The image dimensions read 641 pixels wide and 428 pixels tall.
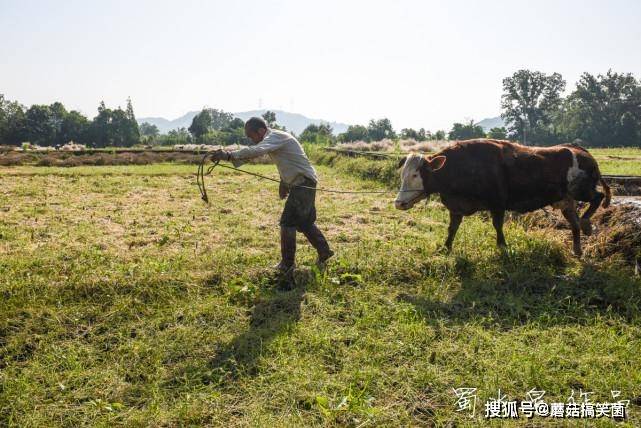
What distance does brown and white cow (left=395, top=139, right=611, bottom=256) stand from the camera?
5.95 meters

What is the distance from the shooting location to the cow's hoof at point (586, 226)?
6.05 m

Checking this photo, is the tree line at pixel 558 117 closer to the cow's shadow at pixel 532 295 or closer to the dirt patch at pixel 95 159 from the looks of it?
the dirt patch at pixel 95 159

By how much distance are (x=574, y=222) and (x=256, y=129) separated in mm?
4278

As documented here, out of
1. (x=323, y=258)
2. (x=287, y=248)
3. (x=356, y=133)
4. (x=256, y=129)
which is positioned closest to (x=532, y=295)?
(x=323, y=258)

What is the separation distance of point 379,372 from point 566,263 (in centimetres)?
350

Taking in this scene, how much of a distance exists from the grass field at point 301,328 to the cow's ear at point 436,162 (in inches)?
43.3

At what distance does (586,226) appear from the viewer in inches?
239

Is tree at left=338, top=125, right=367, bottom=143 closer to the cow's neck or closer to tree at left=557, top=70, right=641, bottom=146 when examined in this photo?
tree at left=557, top=70, right=641, bottom=146

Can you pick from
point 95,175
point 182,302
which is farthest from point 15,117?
point 182,302

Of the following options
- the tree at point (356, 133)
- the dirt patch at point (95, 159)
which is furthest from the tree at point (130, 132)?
the dirt patch at point (95, 159)

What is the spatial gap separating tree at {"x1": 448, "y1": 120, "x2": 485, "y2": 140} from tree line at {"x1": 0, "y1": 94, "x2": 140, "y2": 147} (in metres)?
50.0

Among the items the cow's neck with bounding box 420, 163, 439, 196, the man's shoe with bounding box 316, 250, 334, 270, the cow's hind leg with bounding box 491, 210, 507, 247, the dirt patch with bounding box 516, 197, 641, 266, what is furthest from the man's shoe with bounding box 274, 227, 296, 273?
the dirt patch with bounding box 516, 197, 641, 266

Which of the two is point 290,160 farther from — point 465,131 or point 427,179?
point 465,131

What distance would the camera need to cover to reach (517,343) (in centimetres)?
375
